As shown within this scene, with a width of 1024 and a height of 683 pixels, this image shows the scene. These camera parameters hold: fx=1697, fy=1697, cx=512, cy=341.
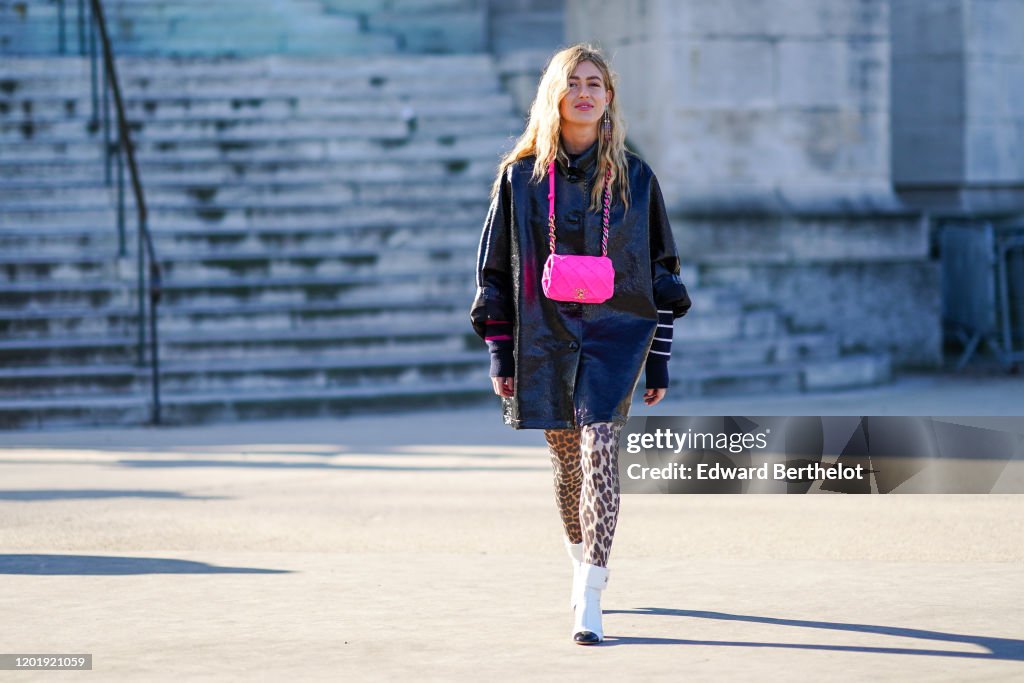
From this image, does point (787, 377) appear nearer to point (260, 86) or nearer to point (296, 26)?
point (260, 86)

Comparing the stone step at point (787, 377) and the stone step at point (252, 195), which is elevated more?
the stone step at point (252, 195)

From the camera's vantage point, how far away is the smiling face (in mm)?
5242

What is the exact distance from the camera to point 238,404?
37.2ft

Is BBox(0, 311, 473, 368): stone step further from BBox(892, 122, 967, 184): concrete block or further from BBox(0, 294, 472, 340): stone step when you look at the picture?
BBox(892, 122, 967, 184): concrete block

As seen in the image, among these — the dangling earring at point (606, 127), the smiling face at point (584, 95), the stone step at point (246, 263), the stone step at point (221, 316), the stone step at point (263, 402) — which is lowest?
the stone step at point (263, 402)

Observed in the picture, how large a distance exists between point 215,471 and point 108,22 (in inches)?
425

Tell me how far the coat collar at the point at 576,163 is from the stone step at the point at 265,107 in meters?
10.3

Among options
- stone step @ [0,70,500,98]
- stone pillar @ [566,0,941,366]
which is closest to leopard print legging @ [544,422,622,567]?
stone pillar @ [566,0,941,366]

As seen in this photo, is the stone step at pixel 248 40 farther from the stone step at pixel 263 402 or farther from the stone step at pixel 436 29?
the stone step at pixel 263 402

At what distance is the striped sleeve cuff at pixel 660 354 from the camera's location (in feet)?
17.6

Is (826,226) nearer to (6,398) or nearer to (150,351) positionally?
(150,351)

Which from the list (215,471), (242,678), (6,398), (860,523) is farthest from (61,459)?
(242,678)

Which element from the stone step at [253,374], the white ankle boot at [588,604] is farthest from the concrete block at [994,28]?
the white ankle boot at [588,604]

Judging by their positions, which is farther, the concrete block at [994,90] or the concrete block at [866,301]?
the concrete block at [994,90]
